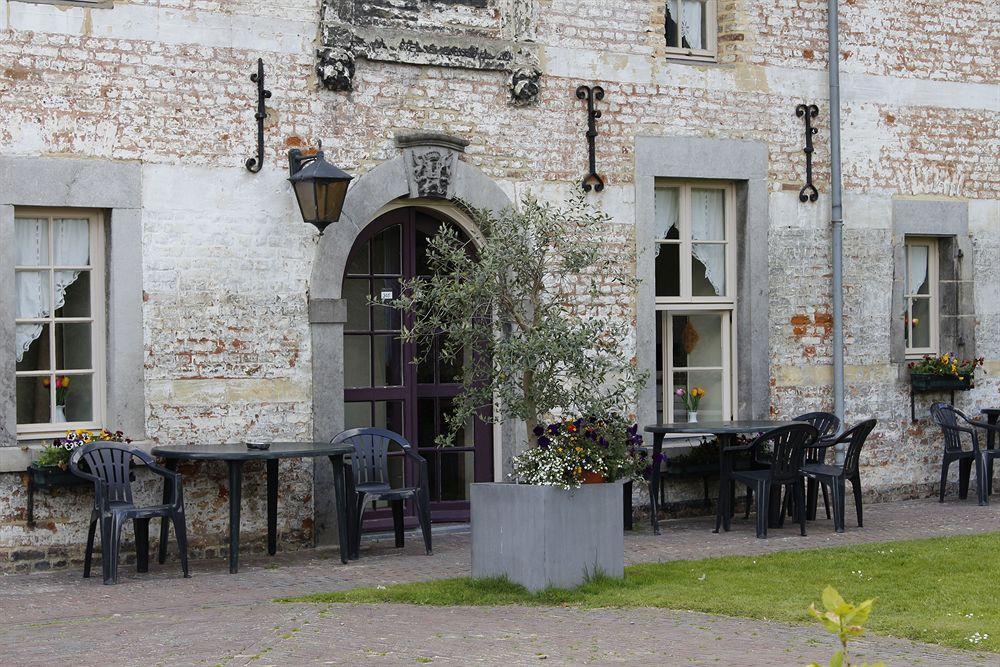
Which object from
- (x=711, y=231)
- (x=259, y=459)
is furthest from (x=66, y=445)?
(x=711, y=231)

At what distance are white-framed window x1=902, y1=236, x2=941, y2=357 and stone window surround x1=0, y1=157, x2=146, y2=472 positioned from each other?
675 centimetres

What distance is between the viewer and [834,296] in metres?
12.0

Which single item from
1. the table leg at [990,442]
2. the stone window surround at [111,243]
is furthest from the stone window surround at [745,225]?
the stone window surround at [111,243]

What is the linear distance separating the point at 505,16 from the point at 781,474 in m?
3.75

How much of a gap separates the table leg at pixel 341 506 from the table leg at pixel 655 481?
7.56ft

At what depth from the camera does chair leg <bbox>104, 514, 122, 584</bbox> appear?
8477 mm

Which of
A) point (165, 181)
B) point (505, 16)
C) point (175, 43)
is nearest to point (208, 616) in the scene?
point (165, 181)

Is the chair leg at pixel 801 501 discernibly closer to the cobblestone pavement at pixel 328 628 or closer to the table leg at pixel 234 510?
the cobblestone pavement at pixel 328 628

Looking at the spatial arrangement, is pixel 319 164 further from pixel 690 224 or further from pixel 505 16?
pixel 690 224

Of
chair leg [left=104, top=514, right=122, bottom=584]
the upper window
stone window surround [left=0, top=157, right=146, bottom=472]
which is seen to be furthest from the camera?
the upper window

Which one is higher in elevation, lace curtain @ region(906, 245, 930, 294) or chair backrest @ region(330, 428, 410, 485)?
lace curtain @ region(906, 245, 930, 294)

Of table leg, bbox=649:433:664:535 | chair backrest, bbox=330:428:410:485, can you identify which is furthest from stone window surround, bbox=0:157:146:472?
table leg, bbox=649:433:664:535

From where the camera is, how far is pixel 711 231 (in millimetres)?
11719

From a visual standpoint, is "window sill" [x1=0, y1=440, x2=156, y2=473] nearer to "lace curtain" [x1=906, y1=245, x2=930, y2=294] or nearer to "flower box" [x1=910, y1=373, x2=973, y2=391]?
"flower box" [x1=910, y1=373, x2=973, y2=391]
